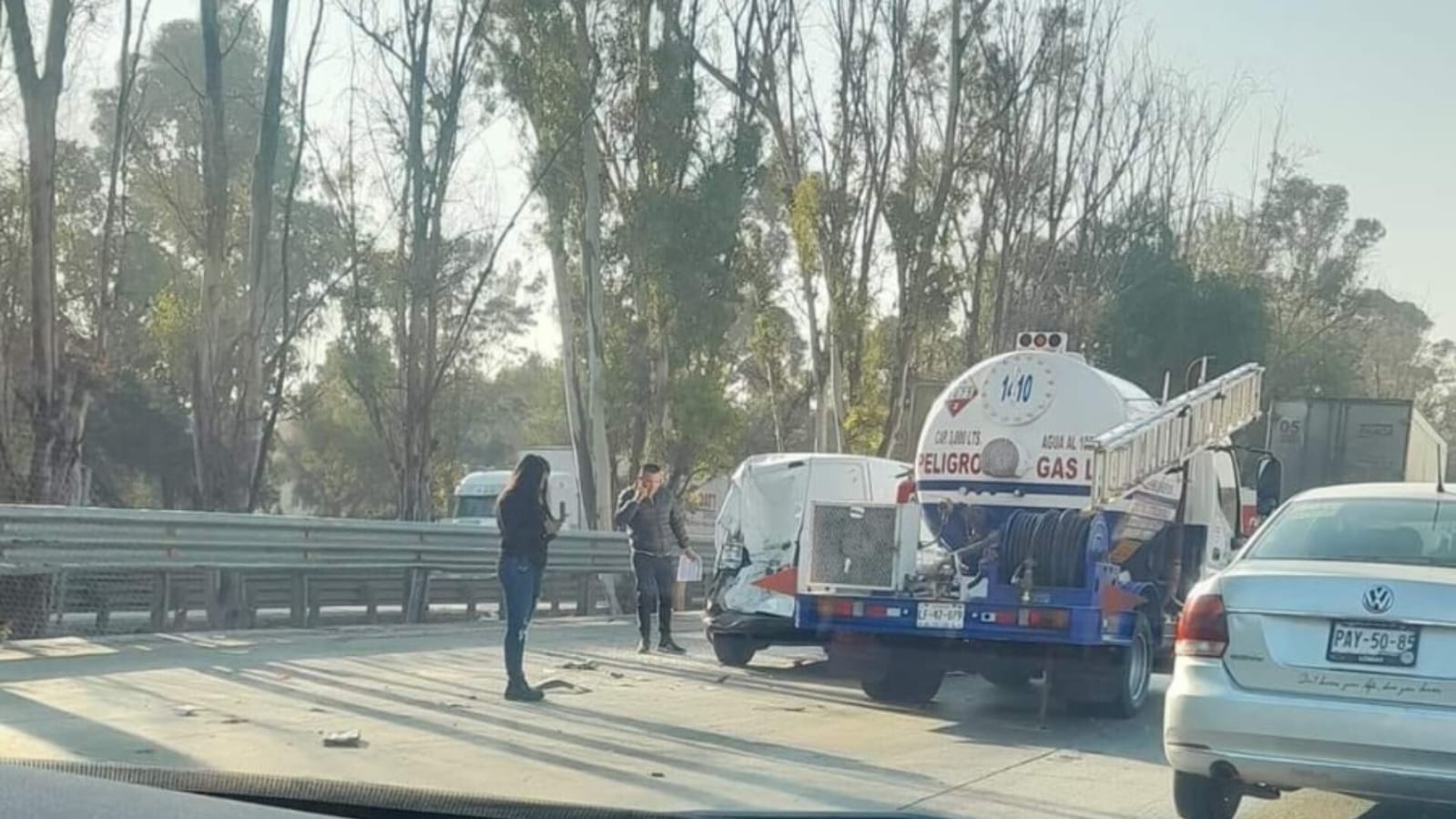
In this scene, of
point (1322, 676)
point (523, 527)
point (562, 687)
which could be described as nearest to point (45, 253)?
point (523, 527)

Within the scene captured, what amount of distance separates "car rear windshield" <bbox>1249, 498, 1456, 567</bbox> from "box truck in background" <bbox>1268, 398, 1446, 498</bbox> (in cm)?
1643

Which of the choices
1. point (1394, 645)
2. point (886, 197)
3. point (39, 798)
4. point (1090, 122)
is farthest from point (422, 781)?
point (1090, 122)

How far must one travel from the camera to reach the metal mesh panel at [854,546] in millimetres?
12000

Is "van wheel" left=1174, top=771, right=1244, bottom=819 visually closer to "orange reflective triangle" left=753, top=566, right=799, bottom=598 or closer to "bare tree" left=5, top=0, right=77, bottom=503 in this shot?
"orange reflective triangle" left=753, top=566, right=799, bottom=598

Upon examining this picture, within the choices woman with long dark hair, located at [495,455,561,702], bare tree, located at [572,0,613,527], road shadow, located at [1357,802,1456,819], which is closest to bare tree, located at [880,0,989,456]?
bare tree, located at [572,0,613,527]

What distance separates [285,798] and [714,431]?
24.8 m

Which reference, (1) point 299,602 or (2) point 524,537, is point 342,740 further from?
(1) point 299,602

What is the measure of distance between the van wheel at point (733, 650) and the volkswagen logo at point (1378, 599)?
7950 millimetres

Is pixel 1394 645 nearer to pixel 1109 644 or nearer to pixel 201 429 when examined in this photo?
pixel 1109 644

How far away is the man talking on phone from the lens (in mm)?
15234

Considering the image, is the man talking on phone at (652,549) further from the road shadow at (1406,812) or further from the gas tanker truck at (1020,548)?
the road shadow at (1406,812)

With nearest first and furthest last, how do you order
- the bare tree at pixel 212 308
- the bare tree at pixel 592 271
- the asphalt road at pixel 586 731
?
1. the asphalt road at pixel 586 731
2. the bare tree at pixel 212 308
3. the bare tree at pixel 592 271

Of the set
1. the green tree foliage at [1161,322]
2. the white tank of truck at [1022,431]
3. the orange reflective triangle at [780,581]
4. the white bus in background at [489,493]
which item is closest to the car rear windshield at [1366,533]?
the white tank of truck at [1022,431]

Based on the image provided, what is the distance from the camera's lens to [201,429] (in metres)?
19.1
